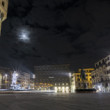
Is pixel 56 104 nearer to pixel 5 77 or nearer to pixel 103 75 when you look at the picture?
pixel 103 75

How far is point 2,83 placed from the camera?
103 meters

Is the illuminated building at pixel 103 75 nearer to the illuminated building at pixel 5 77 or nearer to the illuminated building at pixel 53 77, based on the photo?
the illuminated building at pixel 53 77

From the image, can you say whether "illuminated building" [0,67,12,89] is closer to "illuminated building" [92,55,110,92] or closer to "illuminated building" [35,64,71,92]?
"illuminated building" [35,64,71,92]

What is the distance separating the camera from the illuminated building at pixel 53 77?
406 feet

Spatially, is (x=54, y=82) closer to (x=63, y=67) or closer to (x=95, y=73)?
(x=63, y=67)

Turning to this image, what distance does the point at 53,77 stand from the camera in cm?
12594

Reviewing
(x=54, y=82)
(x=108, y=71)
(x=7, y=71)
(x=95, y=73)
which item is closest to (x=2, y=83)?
(x=7, y=71)

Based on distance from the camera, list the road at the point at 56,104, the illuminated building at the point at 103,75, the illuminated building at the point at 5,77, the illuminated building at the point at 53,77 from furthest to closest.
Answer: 1. the illuminated building at the point at 53,77
2. the illuminated building at the point at 5,77
3. the illuminated building at the point at 103,75
4. the road at the point at 56,104

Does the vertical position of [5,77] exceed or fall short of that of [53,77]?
it exceeds it

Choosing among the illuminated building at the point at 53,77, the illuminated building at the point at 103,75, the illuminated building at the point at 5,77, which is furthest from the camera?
the illuminated building at the point at 53,77

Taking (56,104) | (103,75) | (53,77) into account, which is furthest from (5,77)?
(56,104)

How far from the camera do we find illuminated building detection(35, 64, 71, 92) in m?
124

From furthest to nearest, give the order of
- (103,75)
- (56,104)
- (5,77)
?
(5,77) → (103,75) → (56,104)

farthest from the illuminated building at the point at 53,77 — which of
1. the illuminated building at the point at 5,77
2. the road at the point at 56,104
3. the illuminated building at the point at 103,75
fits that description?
the road at the point at 56,104
